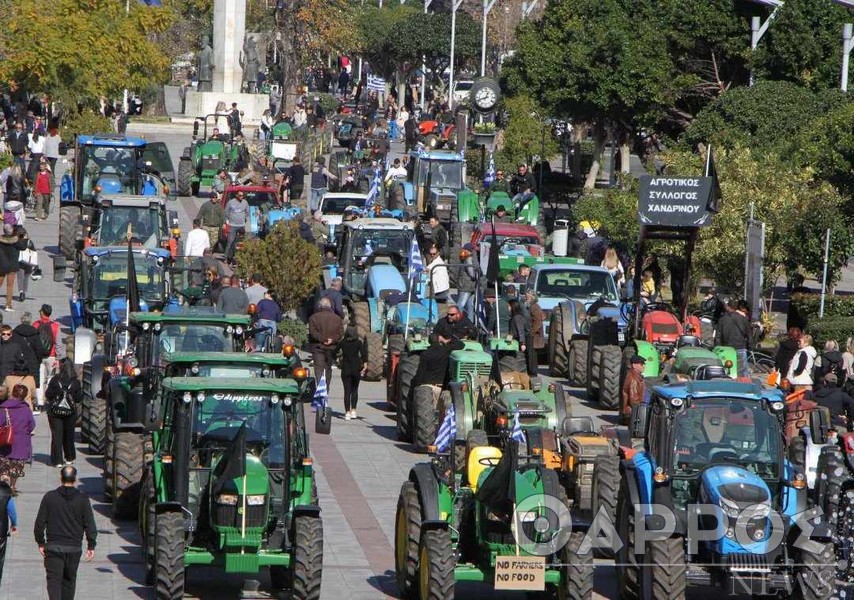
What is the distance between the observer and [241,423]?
56.2 ft

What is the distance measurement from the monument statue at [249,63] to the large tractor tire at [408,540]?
5323 centimetres

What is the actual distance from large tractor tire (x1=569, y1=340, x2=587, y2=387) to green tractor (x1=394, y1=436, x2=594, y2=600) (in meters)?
12.5

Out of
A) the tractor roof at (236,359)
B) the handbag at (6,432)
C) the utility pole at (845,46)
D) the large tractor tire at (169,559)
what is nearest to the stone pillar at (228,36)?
the utility pole at (845,46)

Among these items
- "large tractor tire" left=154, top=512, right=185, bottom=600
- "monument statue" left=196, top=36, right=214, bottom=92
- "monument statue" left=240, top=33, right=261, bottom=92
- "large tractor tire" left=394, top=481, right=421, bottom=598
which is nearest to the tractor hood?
"large tractor tire" left=394, top=481, right=421, bottom=598

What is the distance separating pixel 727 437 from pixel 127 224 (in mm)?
19233

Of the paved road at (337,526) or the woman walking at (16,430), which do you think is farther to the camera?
the woman walking at (16,430)

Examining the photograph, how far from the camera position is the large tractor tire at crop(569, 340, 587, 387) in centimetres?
2991

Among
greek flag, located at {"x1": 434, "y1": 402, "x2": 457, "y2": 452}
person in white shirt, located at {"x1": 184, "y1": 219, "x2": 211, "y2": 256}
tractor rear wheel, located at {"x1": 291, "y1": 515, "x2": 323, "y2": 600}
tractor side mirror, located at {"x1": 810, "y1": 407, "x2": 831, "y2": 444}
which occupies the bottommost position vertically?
tractor rear wheel, located at {"x1": 291, "y1": 515, "x2": 323, "y2": 600}

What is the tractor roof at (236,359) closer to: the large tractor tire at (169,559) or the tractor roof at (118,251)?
the large tractor tire at (169,559)

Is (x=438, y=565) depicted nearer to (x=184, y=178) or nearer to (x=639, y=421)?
(x=639, y=421)

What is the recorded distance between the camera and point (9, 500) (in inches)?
646

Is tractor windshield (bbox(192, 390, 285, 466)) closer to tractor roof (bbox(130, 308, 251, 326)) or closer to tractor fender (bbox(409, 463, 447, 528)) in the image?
tractor fender (bbox(409, 463, 447, 528))

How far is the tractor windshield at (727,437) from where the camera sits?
16.9m

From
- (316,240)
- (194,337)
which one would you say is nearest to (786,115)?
(316,240)
